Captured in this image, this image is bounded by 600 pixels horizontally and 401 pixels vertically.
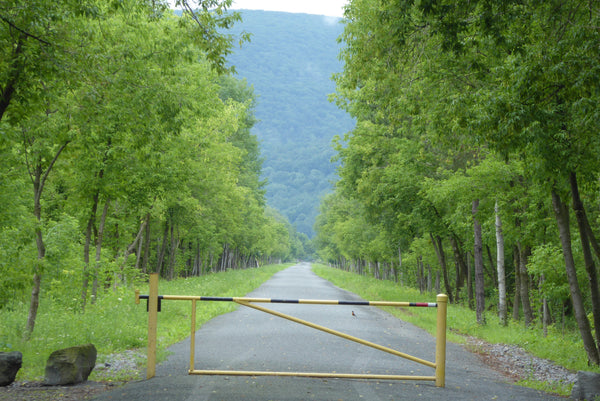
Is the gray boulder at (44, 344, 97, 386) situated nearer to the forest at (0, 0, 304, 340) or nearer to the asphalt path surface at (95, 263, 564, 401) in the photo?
the asphalt path surface at (95, 263, 564, 401)

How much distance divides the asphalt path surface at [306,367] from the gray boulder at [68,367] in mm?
824

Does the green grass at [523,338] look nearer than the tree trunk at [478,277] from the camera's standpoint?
Yes

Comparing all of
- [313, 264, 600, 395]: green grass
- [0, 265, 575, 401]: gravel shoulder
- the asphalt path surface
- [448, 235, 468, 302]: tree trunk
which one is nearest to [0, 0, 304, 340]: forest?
[0, 265, 575, 401]: gravel shoulder

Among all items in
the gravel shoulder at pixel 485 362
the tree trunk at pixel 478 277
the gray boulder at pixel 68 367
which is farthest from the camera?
the tree trunk at pixel 478 277

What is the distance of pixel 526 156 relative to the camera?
31.0ft

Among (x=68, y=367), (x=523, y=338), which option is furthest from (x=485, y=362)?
(x=68, y=367)

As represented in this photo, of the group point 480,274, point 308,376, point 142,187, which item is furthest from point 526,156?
point 142,187

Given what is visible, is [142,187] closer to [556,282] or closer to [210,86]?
[210,86]

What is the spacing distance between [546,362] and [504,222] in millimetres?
6315

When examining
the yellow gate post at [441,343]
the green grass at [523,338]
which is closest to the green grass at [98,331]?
the yellow gate post at [441,343]

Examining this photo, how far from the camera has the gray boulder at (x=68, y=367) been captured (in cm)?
721

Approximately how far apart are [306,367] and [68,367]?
12.0 ft

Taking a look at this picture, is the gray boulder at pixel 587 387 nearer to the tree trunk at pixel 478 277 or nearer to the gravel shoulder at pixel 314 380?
the gravel shoulder at pixel 314 380

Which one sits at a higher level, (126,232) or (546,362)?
(126,232)
